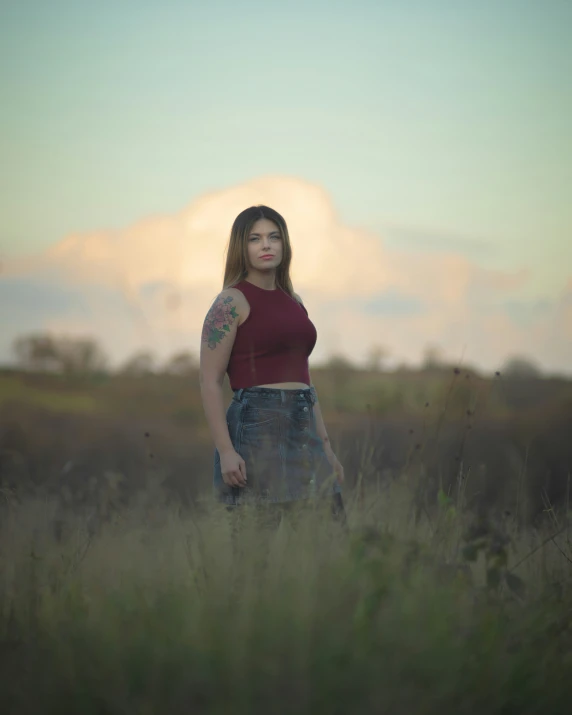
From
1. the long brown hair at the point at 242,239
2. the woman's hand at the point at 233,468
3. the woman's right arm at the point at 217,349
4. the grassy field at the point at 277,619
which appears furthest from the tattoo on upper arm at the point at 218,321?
the grassy field at the point at 277,619

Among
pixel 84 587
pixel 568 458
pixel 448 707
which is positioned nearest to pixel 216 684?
pixel 448 707

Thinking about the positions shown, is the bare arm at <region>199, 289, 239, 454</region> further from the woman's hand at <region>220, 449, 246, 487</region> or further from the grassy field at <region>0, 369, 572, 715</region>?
the grassy field at <region>0, 369, 572, 715</region>

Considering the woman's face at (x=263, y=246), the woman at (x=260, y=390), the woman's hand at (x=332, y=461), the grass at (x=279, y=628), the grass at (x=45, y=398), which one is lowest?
the grass at (x=45, y=398)

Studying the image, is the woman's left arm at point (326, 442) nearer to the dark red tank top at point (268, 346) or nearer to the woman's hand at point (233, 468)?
the dark red tank top at point (268, 346)

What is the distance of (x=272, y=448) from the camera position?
3.83m

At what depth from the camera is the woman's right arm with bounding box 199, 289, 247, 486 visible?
3.86 meters

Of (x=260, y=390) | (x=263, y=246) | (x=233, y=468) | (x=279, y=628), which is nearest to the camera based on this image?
(x=279, y=628)

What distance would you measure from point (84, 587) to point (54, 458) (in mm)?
12015

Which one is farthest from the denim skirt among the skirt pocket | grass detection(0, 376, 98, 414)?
grass detection(0, 376, 98, 414)

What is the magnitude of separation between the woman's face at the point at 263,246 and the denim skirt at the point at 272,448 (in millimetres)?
662

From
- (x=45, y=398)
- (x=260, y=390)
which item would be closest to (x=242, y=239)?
(x=260, y=390)

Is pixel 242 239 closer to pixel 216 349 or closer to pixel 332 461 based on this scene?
pixel 216 349

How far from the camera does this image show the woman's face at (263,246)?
13.4ft

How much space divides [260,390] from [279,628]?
1.39 meters
